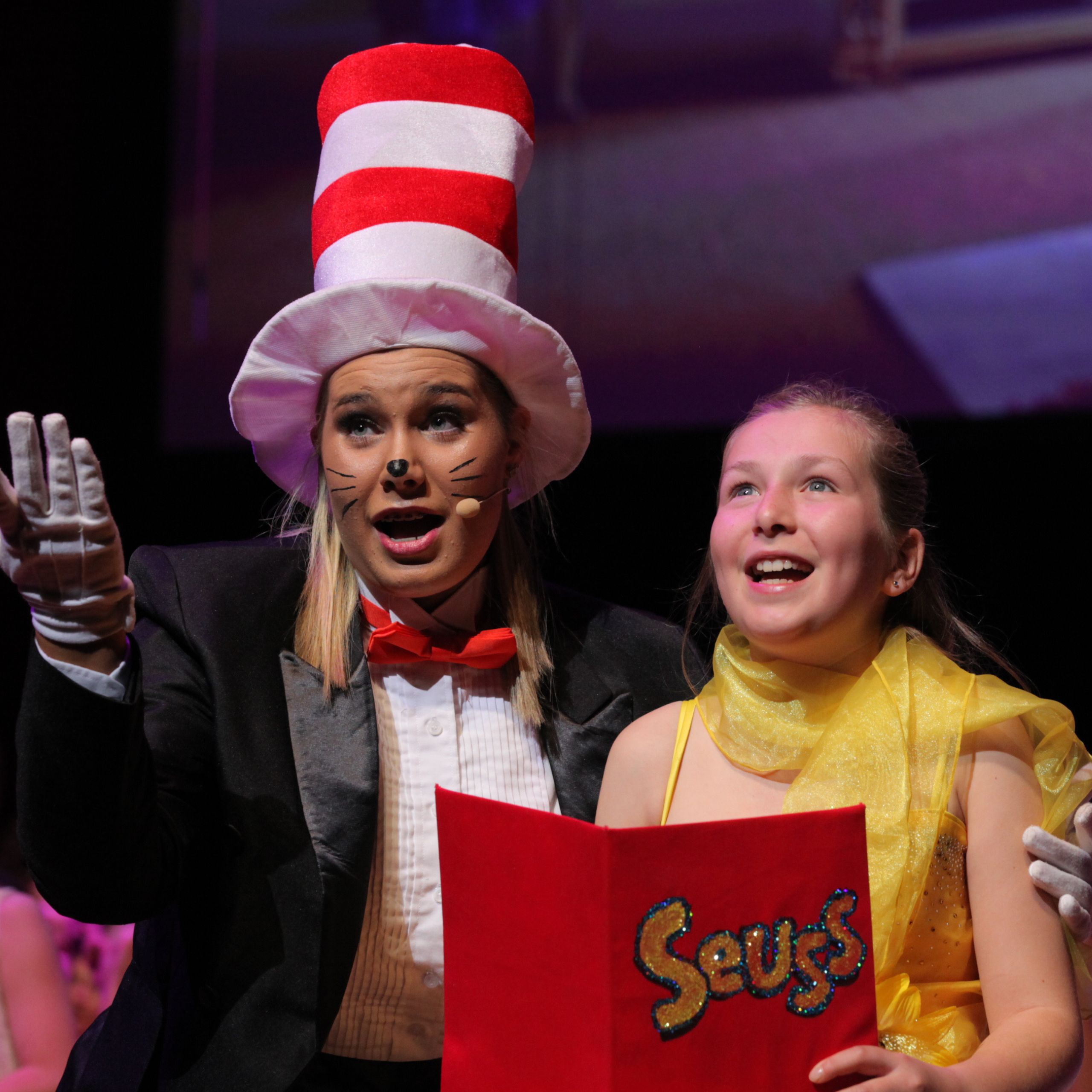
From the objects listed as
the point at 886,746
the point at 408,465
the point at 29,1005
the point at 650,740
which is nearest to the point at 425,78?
the point at 408,465

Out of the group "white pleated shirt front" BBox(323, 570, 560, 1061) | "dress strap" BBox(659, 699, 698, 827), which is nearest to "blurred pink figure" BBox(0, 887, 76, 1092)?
"white pleated shirt front" BBox(323, 570, 560, 1061)

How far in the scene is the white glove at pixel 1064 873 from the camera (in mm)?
1443

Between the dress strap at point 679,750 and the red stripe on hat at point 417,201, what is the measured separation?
777mm

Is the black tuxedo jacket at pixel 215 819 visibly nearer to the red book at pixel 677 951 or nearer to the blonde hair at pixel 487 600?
the blonde hair at pixel 487 600

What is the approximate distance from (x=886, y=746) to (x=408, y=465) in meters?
0.76

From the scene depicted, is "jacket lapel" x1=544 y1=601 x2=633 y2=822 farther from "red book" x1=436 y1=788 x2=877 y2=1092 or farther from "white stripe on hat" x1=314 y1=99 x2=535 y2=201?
"white stripe on hat" x1=314 y1=99 x2=535 y2=201

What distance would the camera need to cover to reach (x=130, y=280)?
4.15 meters

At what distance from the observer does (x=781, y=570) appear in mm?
1639

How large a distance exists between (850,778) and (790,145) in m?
2.49

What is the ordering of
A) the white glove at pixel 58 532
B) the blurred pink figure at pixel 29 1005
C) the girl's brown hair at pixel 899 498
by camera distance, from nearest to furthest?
the white glove at pixel 58 532 < the girl's brown hair at pixel 899 498 < the blurred pink figure at pixel 29 1005

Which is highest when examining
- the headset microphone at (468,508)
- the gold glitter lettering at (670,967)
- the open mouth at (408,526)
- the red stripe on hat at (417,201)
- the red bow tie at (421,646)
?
the red stripe on hat at (417,201)

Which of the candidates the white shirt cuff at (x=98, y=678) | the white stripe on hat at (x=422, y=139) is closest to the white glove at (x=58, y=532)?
the white shirt cuff at (x=98, y=678)

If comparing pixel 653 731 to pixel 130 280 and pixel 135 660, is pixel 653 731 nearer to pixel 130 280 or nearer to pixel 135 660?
pixel 135 660

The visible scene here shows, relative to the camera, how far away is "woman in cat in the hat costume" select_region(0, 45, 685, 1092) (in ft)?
5.49
